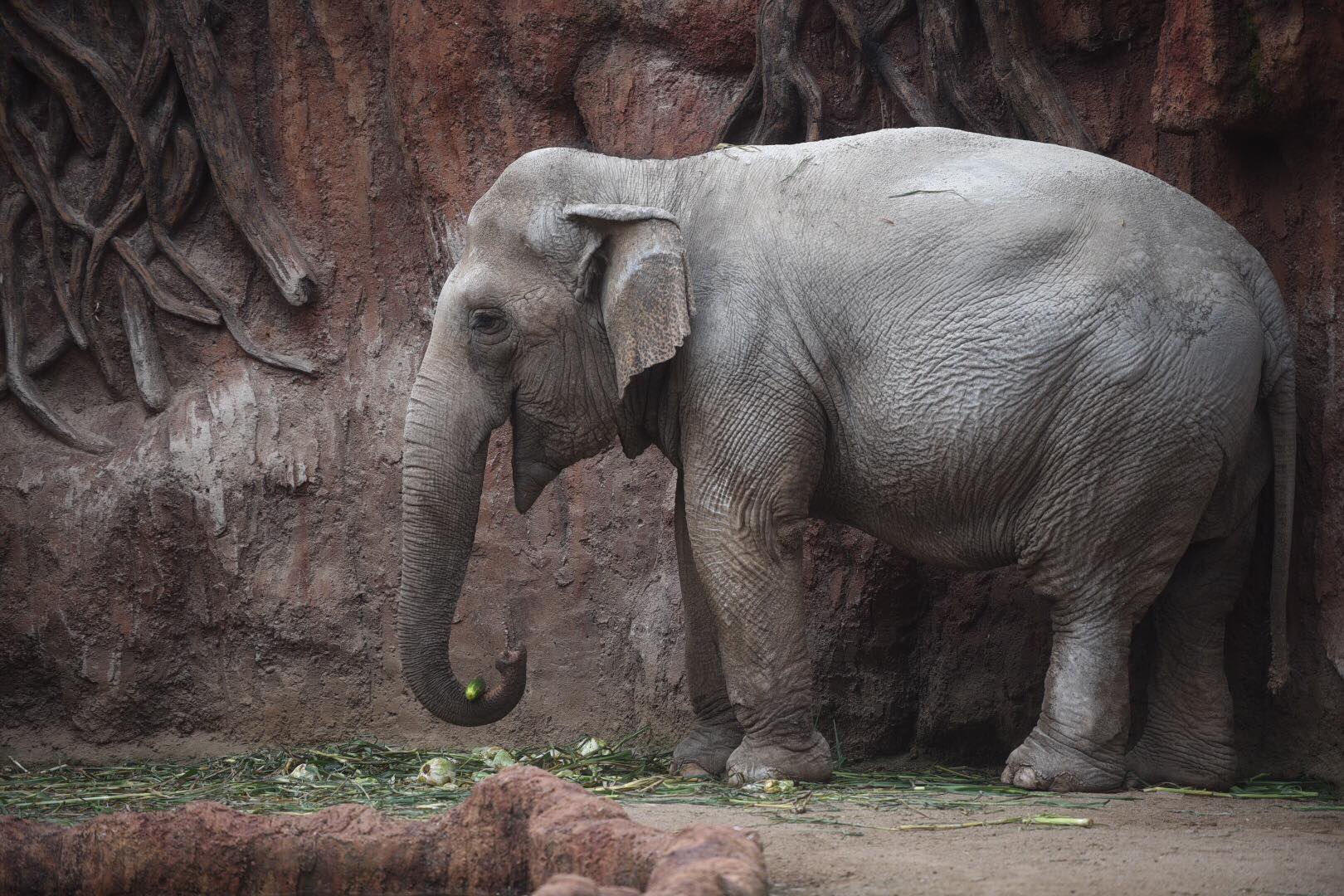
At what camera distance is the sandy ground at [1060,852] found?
4.12 meters

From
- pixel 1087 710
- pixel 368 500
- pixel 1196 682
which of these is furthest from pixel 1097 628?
pixel 368 500

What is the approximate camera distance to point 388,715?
25.6ft

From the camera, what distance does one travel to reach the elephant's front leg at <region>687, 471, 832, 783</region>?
5.69 metres

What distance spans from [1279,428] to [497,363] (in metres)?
2.71

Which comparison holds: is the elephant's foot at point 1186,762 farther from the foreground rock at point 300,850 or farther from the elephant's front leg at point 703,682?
the foreground rock at point 300,850

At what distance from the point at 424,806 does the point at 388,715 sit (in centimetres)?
253

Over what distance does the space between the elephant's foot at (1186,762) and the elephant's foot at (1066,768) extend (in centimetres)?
26

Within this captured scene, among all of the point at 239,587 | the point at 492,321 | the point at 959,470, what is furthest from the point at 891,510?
the point at 239,587

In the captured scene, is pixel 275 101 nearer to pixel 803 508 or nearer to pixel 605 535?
pixel 605 535

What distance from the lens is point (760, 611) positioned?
18.7ft

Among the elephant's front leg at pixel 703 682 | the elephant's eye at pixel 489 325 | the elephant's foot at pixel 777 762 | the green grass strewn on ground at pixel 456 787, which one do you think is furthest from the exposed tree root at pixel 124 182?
the elephant's foot at pixel 777 762

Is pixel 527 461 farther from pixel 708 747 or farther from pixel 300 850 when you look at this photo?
pixel 300 850

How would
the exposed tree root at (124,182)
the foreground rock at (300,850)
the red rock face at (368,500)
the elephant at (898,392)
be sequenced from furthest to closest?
1. the exposed tree root at (124,182)
2. the red rock face at (368,500)
3. the elephant at (898,392)
4. the foreground rock at (300,850)

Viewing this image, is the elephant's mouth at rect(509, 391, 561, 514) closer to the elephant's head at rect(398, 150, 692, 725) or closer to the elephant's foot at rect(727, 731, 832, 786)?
the elephant's head at rect(398, 150, 692, 725)
